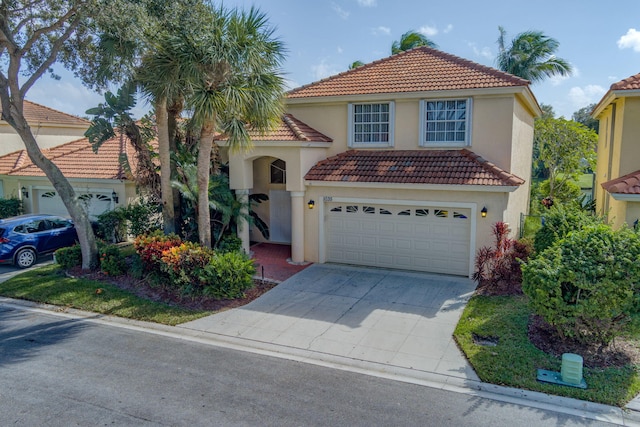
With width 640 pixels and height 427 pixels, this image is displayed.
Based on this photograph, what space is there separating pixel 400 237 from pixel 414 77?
5742mm

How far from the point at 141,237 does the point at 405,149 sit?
9.12m

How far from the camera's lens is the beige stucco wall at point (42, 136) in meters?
25.4

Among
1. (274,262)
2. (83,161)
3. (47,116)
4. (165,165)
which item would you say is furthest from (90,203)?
(47,116)

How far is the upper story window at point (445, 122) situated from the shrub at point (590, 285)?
6829 mm

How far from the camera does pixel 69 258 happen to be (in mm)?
15406

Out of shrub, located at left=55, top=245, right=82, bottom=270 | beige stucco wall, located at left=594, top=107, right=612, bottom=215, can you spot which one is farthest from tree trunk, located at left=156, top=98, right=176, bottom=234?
beige stucco wall, located at left=594, top=107, right=612, bottom=215

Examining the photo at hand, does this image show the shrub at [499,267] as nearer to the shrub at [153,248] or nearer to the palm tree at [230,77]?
the palm tree at [230,77]

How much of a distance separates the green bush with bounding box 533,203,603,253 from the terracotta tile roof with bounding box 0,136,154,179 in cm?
1533

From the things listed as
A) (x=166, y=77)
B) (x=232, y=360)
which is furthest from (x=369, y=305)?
(x=166, y=77)

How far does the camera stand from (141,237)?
14.4 m

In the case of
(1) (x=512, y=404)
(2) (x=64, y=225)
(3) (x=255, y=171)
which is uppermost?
(3) (x=255, y=171)

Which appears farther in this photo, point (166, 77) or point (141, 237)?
point (141, 237)

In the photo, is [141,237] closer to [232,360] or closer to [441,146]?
[232,360]

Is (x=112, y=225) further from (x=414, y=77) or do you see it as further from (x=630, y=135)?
(x=630, y=135)
